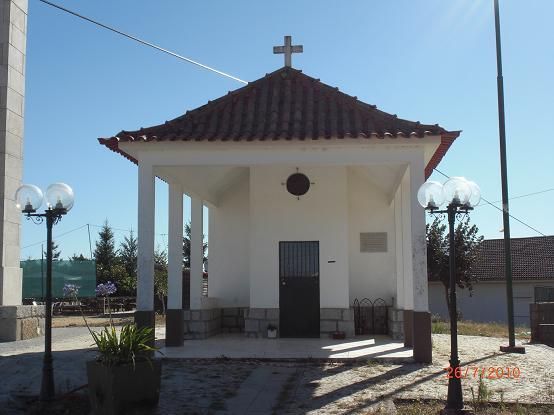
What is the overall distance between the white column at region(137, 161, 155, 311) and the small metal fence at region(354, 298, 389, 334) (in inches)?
235

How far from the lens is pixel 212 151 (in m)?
11.6

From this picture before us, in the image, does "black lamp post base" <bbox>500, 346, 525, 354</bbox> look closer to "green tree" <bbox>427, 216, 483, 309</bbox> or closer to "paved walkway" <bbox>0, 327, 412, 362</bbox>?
"paved walkway" <bbox>0, 327, 412, 362</bbox>

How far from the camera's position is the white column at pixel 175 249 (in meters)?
12.9

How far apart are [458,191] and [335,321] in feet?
24.5

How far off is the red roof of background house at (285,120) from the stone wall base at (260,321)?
4496mm

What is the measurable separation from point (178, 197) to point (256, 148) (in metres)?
2.68

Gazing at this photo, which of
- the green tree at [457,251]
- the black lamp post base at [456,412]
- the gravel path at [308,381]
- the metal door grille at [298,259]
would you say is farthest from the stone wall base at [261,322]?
the green tree at [457,251]

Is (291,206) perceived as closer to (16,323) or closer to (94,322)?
(16,323)

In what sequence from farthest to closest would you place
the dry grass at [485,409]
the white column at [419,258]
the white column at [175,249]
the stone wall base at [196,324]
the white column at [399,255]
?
the stone wall base at [196,324], the white column at [399,255], the white column at [175,249], the white column at [419,258], the dry grass at [485,409]

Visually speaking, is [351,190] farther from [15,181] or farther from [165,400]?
[165,400]

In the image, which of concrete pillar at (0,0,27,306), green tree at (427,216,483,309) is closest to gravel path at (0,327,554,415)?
concrete pillar at (0,0,27,306)

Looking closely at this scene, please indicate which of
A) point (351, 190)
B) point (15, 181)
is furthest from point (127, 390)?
point (351, 190)
